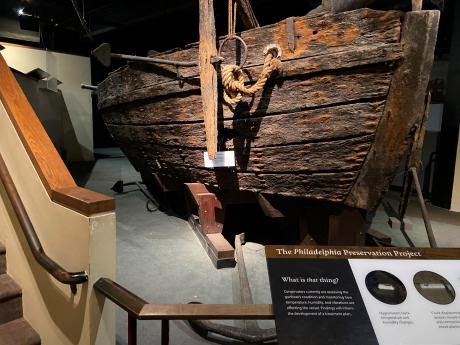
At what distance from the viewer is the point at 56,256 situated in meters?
1.46

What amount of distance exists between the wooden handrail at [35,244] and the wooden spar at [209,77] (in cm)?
114

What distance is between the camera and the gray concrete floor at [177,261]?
2094mm

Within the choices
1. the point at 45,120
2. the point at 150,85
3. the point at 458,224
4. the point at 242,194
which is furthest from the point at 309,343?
the point at 45,120

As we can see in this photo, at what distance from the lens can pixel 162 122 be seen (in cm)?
295

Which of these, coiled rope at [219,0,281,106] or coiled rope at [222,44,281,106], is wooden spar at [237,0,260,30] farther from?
coiled rope at [222,44,281,106]

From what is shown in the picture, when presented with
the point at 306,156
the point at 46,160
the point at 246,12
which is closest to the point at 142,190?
the point at 246,12

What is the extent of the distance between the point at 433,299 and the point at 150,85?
2.54 meters

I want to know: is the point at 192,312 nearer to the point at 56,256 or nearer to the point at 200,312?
the point at 200,312

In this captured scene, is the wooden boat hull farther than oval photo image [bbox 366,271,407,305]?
Yes

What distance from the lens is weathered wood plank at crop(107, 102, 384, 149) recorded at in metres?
2.00

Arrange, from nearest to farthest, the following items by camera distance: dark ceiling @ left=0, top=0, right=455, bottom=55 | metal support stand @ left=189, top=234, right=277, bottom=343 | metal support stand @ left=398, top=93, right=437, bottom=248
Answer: metal support stand @ left=189, top=234, right=277, bottom=343 < metal support stand @ left=398, top=93, right=437, bottom=248 < dark ceiling @ left=0, top=0, right=455, bottom=55

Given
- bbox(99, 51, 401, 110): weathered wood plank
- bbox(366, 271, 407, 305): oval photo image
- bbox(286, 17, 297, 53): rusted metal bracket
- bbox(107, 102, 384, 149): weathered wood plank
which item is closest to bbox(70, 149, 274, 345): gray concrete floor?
bbox(107, 102, 384, 149): weathered wood plank

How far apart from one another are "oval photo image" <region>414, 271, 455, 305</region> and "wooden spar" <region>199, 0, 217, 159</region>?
1554 mm

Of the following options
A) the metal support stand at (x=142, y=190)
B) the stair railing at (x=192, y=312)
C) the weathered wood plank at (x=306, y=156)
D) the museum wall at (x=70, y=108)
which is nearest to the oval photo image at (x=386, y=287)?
the stair railing at (x=192, y=312)
